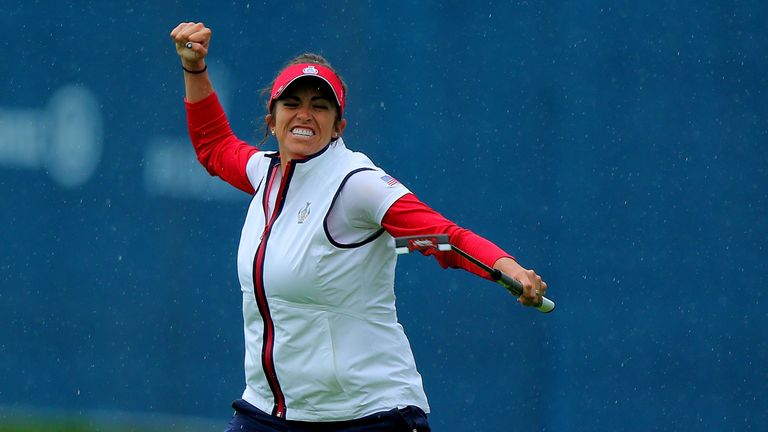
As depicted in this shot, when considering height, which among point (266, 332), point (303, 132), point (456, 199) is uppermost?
point (456, 199)

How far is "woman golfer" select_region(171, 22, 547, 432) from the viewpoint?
11.1ft

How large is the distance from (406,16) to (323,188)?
201 cm

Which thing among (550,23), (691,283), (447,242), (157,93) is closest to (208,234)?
(157,93)

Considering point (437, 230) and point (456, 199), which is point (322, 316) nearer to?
point (437, 230)

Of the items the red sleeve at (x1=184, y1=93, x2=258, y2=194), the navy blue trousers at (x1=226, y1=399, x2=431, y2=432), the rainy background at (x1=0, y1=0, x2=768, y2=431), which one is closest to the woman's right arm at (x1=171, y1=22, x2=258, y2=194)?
the red sleeve at (x1=184, y1=93, x2=258, y2=194)

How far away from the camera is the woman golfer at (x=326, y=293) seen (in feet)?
11.1

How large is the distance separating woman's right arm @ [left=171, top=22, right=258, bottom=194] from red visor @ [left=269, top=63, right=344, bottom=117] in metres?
0.47

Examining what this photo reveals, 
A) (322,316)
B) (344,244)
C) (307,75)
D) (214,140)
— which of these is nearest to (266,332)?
(322,316)

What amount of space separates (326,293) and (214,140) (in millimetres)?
1015

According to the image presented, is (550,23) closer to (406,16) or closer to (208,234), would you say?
(406,16)

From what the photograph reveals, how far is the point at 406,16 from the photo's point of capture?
5277mm

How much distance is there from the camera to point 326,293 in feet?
11.1

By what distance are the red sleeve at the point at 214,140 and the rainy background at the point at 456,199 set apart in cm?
124

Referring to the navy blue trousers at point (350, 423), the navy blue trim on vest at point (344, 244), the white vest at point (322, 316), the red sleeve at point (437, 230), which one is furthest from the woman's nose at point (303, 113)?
the navy blue trousers at point (350, 423)
